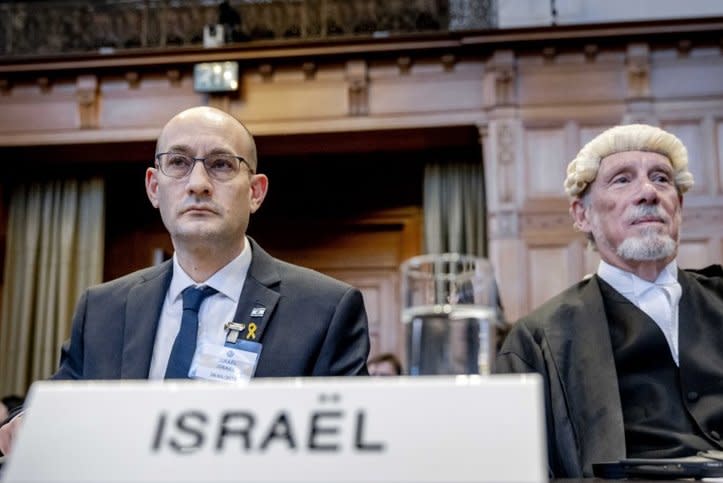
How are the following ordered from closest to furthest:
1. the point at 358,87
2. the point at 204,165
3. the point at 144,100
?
the point at 204,165
the point at 358,87
the point at 144,100

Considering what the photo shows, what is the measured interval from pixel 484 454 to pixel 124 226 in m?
7.90

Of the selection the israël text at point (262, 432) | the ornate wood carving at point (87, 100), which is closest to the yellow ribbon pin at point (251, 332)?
the israël text at point (262, 432)

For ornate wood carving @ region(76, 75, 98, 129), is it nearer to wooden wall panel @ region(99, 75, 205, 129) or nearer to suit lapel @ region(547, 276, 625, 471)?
wooden wall panel @ region(99, 75, 205, 129)

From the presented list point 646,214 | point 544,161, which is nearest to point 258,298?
point 646,214

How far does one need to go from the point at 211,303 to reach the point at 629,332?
3.74ft

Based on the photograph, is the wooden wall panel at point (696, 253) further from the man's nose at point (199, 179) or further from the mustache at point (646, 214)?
the man's nose at point (199, 179)

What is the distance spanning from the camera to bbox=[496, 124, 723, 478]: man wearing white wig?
214 cm

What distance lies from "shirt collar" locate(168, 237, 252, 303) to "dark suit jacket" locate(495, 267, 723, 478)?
739 mm

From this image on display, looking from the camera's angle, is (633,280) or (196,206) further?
(633,280)

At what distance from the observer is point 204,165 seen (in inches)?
87.2

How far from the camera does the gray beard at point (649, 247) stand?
2.43 meters

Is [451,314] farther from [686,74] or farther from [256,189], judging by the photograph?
[256,189]

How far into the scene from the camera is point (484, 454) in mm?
810

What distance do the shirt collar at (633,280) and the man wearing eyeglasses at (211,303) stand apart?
787 mm
